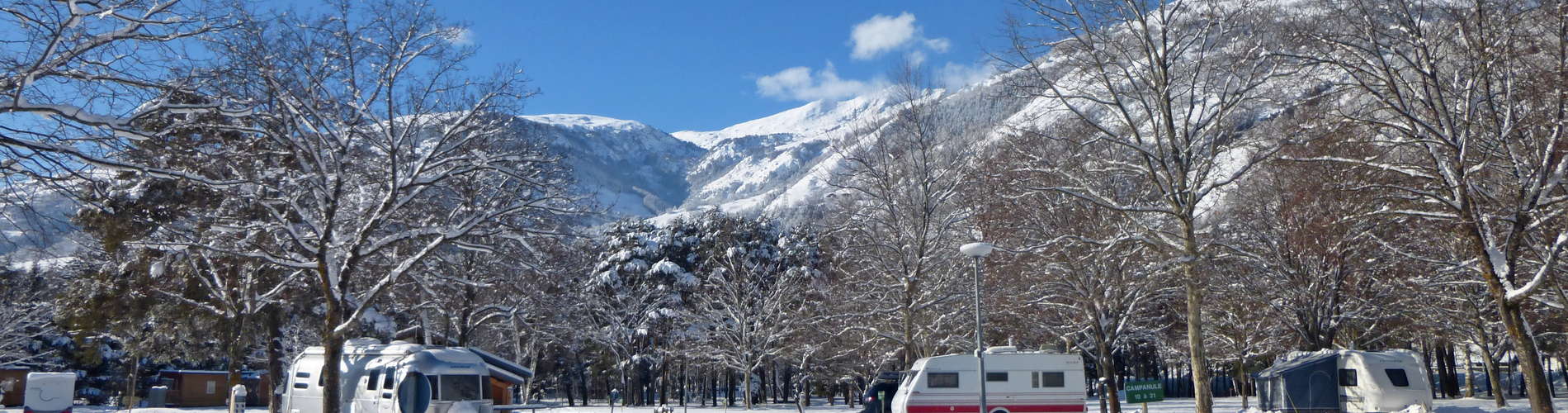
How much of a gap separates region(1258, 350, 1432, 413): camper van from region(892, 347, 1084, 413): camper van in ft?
16.7

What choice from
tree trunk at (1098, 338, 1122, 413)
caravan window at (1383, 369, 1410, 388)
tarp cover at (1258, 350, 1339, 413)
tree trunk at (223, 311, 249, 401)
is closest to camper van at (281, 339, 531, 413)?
tree trunk at (223, 311, 249, 401)

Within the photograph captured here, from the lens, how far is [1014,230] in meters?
24.7

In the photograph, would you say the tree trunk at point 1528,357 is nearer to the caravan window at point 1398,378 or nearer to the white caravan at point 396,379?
the caravan window at point 1398,378

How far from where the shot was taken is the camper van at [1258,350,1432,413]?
73.2ft

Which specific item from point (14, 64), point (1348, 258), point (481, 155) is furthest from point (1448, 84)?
point (14, 64)

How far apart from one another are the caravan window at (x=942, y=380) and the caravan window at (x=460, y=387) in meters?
10.6

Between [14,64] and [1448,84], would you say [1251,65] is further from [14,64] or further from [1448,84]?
[14,64]

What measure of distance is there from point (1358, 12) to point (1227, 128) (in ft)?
10.2

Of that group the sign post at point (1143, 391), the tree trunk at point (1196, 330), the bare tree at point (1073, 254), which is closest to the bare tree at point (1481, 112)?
the tree trunk at point (1196, 330)

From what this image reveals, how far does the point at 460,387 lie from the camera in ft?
65.9

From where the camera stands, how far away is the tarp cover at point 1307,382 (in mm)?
23219

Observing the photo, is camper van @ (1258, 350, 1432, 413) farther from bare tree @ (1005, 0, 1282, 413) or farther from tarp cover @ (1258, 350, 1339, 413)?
bare tree @ (1005, 0, 1282, 413)

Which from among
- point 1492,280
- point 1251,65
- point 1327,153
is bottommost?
point 1492,280

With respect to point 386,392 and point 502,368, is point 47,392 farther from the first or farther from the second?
point 502,368
